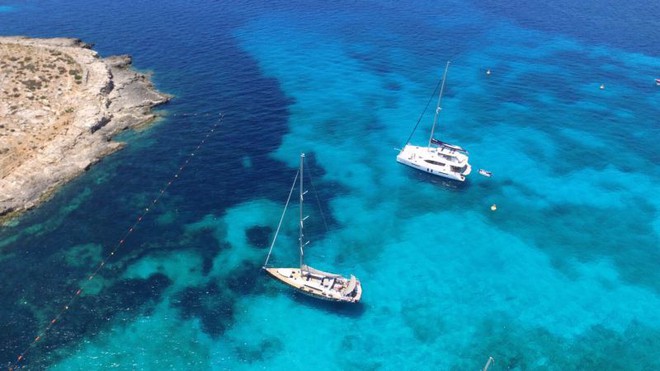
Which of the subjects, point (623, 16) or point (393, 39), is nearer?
point (393, 39)

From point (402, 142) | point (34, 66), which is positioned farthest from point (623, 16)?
point (34, 66)

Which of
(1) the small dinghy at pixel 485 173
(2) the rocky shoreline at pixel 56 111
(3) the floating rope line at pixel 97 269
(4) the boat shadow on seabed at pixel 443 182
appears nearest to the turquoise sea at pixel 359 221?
(3) the floating rope line at pixel 97 269

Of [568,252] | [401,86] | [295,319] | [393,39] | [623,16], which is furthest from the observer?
[623,16]

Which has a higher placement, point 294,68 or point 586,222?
point 294,68

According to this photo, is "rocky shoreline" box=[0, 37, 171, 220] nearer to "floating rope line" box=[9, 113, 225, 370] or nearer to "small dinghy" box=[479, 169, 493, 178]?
"floating rope line" box=[9, 113, 225, 370]

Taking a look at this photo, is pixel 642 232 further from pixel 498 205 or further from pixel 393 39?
pixel 393 39

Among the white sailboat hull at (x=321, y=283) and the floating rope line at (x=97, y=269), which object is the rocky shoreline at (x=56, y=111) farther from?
the white sailboat hull at (x=321, y=283)
